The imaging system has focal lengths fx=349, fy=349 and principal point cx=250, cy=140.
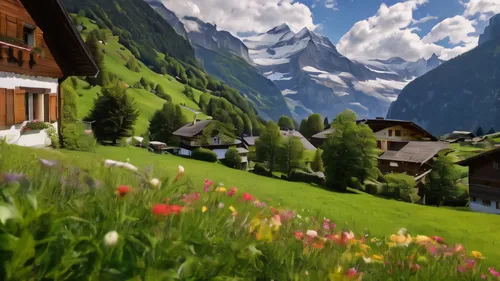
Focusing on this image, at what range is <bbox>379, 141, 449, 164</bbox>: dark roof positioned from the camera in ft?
149

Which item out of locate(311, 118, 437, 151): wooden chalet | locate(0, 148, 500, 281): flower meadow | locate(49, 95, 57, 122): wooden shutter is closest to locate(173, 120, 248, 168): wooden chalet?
locate(311, 118, 437, 151): wooden chalet

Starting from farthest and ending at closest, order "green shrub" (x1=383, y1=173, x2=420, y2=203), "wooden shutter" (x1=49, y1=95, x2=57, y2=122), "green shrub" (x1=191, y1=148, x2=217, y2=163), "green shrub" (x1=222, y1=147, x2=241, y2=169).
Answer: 1. "green shrub" (x1=191, y1=148, x2=217, y2=163)
2. "green shrub" (x1=222, y1=147, x2=241, y2=169)
3. "green shrub" (x1=383, y1=173, x2=420, y2=203)
4. "wooden shutter" (x1=49, y1=95, x2=57, y2=122)

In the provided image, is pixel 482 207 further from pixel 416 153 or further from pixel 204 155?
pixel 204 155

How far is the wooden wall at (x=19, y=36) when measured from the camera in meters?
13.6

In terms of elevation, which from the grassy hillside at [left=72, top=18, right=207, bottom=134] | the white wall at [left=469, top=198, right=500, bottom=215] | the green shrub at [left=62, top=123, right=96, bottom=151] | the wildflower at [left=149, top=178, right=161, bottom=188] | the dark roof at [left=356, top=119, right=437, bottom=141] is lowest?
the white wall at [left=469, top=198, right=500, bottom=215]

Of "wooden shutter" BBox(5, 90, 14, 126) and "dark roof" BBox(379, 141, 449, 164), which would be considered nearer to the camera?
"wooden shutter" BBox(5, 90, 14, 126)

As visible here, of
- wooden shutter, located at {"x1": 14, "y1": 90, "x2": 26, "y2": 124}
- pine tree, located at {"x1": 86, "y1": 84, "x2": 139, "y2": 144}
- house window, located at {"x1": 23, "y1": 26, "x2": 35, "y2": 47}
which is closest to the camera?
wooden shutter, located at {"x1": 14, "y1": 90, "x2": 26, "y2": 124}

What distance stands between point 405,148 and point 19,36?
48000mm

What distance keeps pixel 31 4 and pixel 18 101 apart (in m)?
4.73

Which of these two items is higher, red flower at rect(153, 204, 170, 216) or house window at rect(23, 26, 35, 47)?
house window at rect(23, 26, 35, 47)

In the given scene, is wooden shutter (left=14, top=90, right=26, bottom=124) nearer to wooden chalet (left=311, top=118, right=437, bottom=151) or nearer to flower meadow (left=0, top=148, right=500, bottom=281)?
flower meadow (left=0, top=148, right=500, bottom=281)

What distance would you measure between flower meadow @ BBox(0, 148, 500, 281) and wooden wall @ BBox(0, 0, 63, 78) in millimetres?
13256

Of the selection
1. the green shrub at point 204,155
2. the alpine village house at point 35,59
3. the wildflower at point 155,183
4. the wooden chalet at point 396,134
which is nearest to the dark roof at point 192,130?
the green shrub at point 204,155

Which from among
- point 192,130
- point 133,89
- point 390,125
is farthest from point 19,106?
point 133,89
